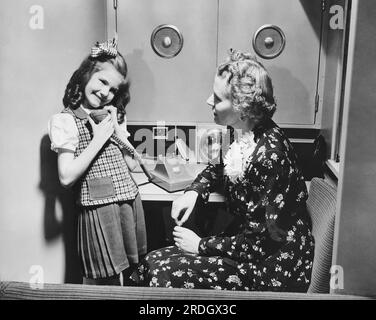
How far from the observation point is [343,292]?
136cm

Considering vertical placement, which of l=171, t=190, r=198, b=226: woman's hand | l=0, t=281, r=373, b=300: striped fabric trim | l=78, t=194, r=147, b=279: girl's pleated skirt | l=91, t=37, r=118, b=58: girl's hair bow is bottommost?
l=0, t=281, r=373, b=300: striped fabric trim

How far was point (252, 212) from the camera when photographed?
1.33 metres

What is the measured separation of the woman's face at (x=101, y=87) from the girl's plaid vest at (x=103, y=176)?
45 mm

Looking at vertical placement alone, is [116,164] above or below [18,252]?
above

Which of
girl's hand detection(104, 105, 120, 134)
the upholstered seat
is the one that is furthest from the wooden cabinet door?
girl's hand detection(104, 105, 120, 134)

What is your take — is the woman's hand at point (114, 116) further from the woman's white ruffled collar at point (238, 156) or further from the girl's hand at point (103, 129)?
the woman's white ruffled collar at point (238, 156)

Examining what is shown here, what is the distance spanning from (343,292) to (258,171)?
47cm

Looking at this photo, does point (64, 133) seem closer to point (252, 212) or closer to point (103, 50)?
point (103, 50)

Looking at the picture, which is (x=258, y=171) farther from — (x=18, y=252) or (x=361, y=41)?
(x=18, y=252)

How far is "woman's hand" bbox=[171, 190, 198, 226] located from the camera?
56.6 inches

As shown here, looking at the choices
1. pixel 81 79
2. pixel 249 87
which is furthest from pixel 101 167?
pixel 249 87

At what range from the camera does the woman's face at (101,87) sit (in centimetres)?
139

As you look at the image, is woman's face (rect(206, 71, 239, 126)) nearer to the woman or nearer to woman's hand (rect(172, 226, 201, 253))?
the woman
